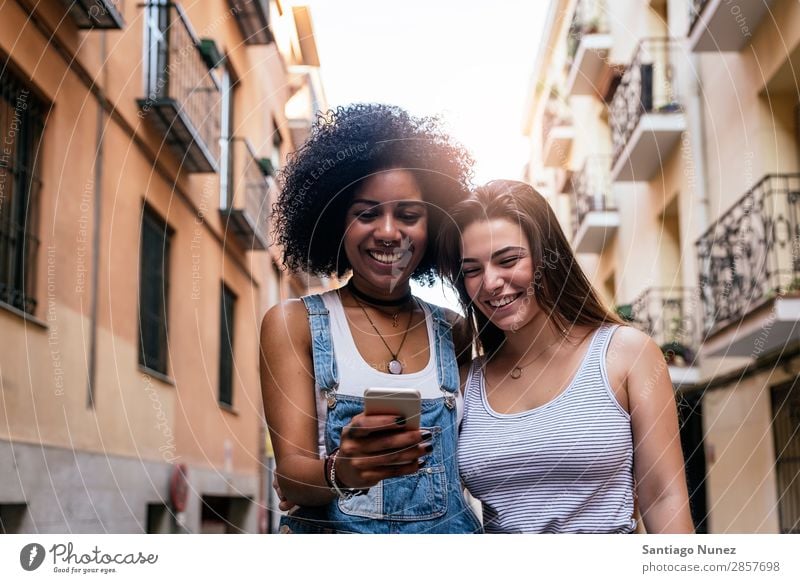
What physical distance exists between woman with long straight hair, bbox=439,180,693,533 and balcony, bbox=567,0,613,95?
3457mm

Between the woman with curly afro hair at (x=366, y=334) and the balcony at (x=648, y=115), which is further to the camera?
the balcony at (x=648, y=115)

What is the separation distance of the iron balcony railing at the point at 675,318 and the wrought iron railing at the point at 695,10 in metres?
1.23

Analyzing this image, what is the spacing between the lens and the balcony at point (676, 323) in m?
5.13

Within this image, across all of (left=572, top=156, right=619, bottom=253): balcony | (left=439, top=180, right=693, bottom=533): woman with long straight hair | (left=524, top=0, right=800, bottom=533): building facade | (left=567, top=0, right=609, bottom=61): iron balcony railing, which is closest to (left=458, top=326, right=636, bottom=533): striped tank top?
(left=439, top=180, right=693, bottom=533): woman with long straight hair

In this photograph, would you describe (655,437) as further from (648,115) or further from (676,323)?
(676,323)

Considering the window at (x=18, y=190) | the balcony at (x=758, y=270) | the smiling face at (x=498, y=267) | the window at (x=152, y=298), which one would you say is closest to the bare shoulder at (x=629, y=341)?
the smiling face at (x=498, y=267)

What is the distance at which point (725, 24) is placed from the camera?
169 inches

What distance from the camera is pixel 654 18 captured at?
242 inches

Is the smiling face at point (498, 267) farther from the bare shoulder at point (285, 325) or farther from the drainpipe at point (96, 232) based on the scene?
the drainpipe at point (96, 232)

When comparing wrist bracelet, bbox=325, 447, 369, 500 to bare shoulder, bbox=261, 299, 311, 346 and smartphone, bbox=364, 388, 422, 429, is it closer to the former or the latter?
smartphone, bbox=364, 388, 422, 429

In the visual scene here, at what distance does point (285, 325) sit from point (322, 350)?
0.22 ft

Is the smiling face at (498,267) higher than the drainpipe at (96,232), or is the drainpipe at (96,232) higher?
the drainpipe at (96,232)

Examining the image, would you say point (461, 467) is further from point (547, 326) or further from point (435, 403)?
point (547, 326)

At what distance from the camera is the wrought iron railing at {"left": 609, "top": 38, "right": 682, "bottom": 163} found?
17.3ft
